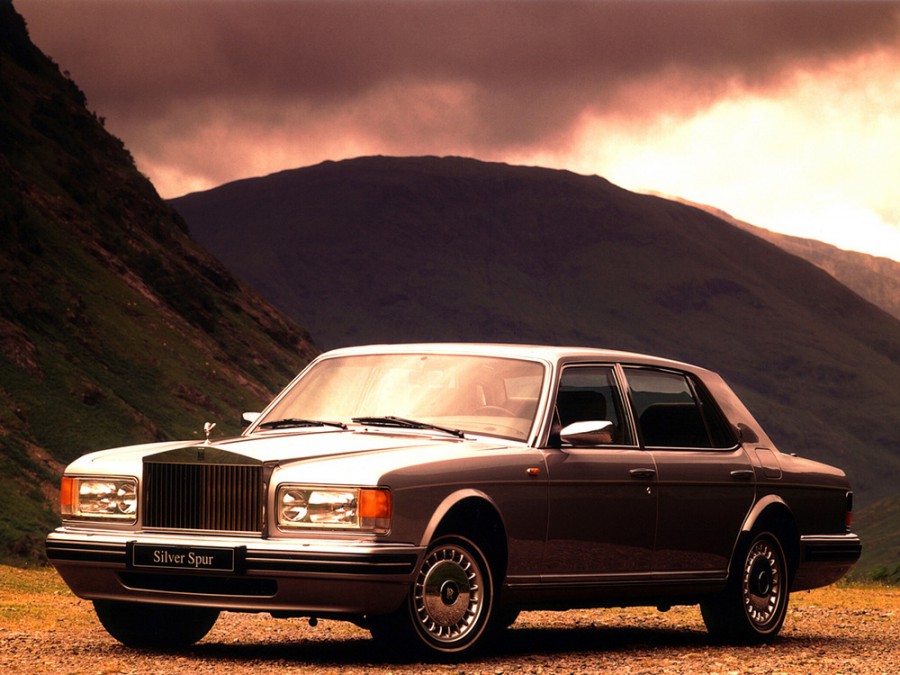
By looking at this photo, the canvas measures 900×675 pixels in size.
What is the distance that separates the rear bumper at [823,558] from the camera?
10.7 metres

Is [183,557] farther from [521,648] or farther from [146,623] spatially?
[521,648]

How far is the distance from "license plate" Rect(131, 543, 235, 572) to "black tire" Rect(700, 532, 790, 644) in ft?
12.7

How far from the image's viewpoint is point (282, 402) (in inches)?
382

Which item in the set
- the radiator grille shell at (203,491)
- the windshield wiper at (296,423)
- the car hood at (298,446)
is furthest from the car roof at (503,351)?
the radiator grille shell at (203,491)

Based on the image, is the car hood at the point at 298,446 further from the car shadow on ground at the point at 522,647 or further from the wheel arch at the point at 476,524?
the car shadow on ground at the point at 522,647

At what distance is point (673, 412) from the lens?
1019 cm

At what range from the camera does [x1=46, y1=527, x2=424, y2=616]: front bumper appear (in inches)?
300

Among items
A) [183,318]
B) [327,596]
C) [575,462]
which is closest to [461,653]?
[327,596]

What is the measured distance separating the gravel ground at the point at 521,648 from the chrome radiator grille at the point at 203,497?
2.49ft

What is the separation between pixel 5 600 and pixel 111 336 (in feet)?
189

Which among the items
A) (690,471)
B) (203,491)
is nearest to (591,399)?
(690,471)

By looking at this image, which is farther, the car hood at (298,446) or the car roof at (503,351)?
the car roof at (503,351)

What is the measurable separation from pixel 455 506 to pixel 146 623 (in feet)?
7.21

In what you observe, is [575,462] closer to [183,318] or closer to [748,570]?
[748,570]
